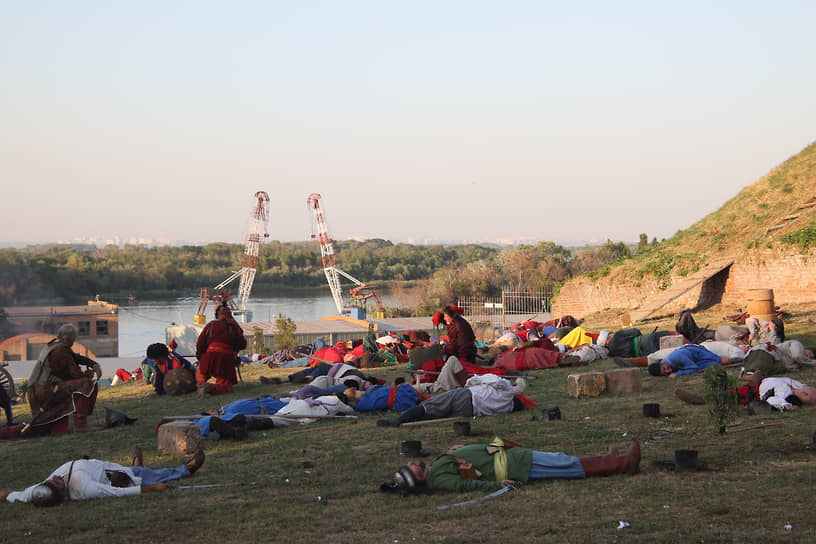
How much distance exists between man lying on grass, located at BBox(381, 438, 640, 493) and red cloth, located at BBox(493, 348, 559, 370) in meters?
6.88

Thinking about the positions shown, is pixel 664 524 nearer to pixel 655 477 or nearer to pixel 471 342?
pixel 655 477

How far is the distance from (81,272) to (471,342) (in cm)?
6371

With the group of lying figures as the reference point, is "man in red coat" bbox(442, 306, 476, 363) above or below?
above

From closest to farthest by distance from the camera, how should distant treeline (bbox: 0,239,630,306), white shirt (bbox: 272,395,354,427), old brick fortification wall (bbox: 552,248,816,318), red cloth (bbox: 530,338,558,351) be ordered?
white shirt (bbox: 272,395,354,427)
red cloth (bbox: 530,338,558,351)
old brick fortification wall (bbox: 552,248,816,318)
distant treeline (bbox: 0,239,630,306)

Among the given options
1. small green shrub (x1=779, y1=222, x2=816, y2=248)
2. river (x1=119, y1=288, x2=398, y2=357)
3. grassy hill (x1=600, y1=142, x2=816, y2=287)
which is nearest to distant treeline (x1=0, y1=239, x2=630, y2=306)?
river (x1=119, y1=288, x2=398, y2=357)

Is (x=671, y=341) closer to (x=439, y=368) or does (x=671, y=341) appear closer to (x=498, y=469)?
(x=439, y=368)

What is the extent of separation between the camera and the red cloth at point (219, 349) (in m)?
11.8

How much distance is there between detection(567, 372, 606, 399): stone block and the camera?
9352mm

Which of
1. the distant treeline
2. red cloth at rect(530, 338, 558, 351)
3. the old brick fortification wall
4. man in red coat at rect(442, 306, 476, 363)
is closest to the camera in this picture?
man in red coat at rect(442, 306, 476, 363)

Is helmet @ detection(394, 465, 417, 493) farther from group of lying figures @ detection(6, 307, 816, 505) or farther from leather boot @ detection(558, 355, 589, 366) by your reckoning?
leather boot @ detection(558, 355, 589, 366)

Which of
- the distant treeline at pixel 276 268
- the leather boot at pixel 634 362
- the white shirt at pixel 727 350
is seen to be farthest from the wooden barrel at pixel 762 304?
the distant treeline at pixel 276 268

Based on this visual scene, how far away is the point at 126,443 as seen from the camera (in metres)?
8.06

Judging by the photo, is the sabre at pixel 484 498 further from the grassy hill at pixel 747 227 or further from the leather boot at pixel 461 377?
the grassy hill at pixel 747 227

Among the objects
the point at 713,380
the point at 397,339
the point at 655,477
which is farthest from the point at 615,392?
the point at 397,339
